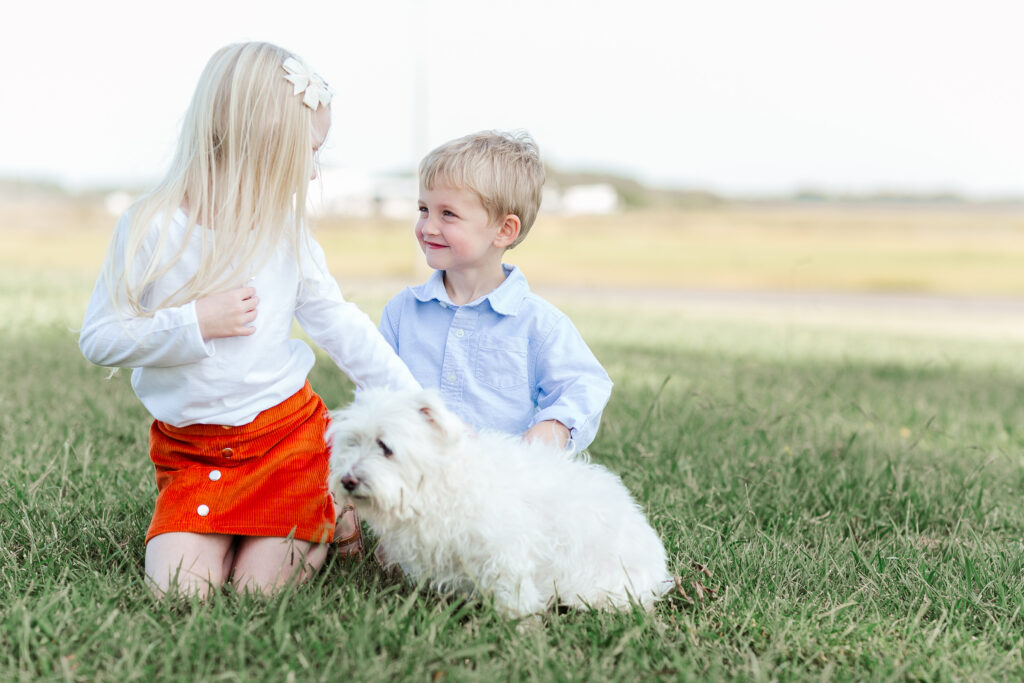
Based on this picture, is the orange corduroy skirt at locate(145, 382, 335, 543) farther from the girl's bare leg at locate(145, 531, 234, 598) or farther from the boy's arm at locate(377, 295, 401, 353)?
the boy's arm at locate(377, 295, 401, 353)

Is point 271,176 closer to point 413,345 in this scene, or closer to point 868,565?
point 413,345

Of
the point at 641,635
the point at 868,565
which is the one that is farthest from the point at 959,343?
the point at 641,635

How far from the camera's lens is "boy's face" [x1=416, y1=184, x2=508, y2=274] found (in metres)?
2.95

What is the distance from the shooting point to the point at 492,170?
9.65ft

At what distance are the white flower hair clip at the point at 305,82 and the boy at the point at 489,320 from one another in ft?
1.54

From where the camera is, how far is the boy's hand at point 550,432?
2.80 metres

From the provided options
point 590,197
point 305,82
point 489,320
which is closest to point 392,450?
point 489,320

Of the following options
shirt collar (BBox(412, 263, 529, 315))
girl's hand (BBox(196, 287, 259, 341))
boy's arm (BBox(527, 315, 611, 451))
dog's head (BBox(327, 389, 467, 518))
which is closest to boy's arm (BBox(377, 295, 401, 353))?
shirt collar (BBox(412, 263, 529, 315))

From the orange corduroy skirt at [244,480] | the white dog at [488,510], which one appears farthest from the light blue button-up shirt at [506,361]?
the orange corduroy skirt at [244,480]

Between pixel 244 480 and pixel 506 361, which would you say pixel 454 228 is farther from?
pixel 244 480

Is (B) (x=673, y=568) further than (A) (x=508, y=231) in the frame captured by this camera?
No

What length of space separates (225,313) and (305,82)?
732mm

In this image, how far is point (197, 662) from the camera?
198 centimetres

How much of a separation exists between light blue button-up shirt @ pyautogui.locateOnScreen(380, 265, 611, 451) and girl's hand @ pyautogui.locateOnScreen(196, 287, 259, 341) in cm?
69
